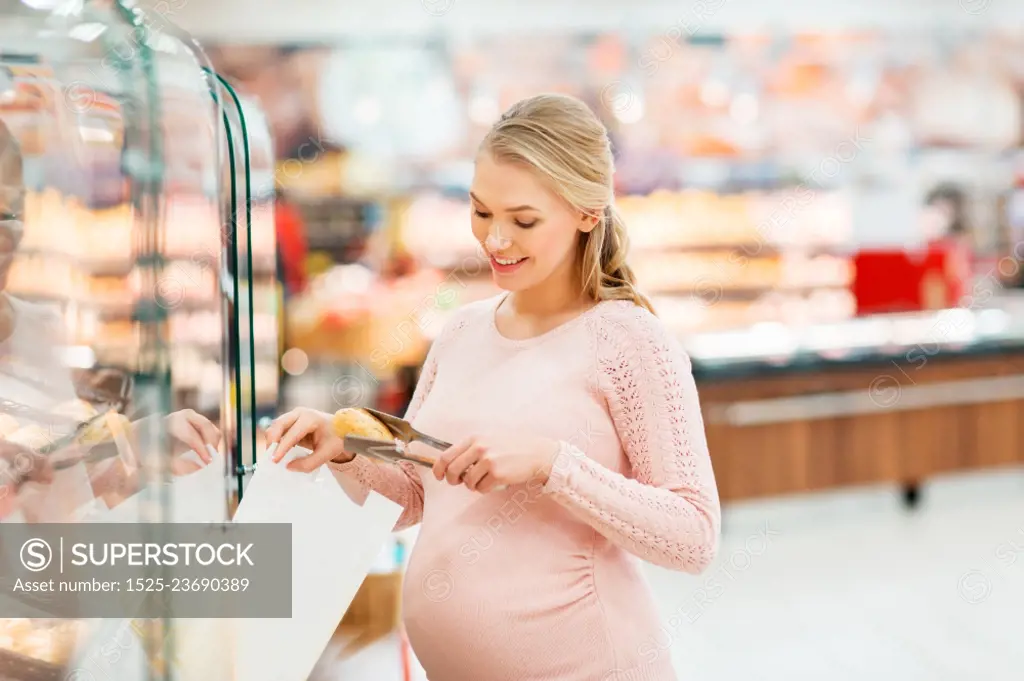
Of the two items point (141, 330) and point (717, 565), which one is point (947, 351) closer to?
point (717, 565)

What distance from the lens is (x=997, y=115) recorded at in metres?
9.33

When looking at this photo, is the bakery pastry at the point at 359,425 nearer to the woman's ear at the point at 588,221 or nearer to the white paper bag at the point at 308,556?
the white paper bag at the point at 308,556

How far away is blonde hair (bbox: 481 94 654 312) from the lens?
4.61 feet

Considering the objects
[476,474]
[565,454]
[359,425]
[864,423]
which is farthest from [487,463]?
[864,423]

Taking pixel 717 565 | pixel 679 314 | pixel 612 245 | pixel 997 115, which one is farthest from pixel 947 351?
pixel 612 245

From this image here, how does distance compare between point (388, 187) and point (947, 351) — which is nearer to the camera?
point (947, 351)

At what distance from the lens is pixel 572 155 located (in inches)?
56.5

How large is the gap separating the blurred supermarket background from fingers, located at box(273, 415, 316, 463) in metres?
4.23

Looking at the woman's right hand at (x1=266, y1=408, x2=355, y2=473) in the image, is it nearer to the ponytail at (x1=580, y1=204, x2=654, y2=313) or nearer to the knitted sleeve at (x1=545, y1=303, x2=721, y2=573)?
the knitted sleeve at (x1=545, y1=303, x2=721, y2=573)

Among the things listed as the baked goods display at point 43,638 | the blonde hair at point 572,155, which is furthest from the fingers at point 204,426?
the blonde hair at point 572,155

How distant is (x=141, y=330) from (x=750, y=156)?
8.00 m

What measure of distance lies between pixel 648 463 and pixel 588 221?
0.37 metres

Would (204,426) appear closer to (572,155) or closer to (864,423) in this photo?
(572,155)

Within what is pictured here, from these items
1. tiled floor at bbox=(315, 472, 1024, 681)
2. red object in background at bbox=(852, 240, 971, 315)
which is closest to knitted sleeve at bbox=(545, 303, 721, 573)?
tiled floor at bbox=(315, 472, 1024, 681)
